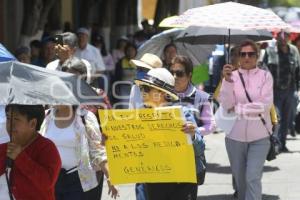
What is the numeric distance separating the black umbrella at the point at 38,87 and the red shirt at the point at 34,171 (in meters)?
0.45

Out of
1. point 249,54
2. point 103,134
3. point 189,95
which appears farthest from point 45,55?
point 103,134

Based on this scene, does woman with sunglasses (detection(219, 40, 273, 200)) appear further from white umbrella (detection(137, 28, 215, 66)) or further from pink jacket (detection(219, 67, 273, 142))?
white umbrella (detection(137, 28, 215, 66))

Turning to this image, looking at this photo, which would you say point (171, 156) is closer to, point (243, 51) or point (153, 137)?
point (153, 137)

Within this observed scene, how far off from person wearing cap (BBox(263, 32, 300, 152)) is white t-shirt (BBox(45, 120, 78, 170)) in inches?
272

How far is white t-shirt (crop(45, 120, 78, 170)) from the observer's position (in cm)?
584

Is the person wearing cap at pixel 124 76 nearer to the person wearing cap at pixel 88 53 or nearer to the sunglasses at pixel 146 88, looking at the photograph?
the person wearing cap at pixel 88 53

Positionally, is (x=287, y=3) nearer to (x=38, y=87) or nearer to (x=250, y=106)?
(x=250, y=106)

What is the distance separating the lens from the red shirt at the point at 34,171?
180 inches

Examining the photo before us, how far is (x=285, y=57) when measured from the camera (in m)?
12.5

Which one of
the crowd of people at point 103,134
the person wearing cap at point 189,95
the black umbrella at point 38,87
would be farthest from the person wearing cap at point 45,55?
the black umbrella at point 38,87

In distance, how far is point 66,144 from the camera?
5.84 m

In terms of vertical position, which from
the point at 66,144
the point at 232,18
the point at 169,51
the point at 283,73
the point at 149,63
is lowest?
the point at 283,73

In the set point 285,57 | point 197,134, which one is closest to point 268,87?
point 197,134

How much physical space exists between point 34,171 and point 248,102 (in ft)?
12.1
